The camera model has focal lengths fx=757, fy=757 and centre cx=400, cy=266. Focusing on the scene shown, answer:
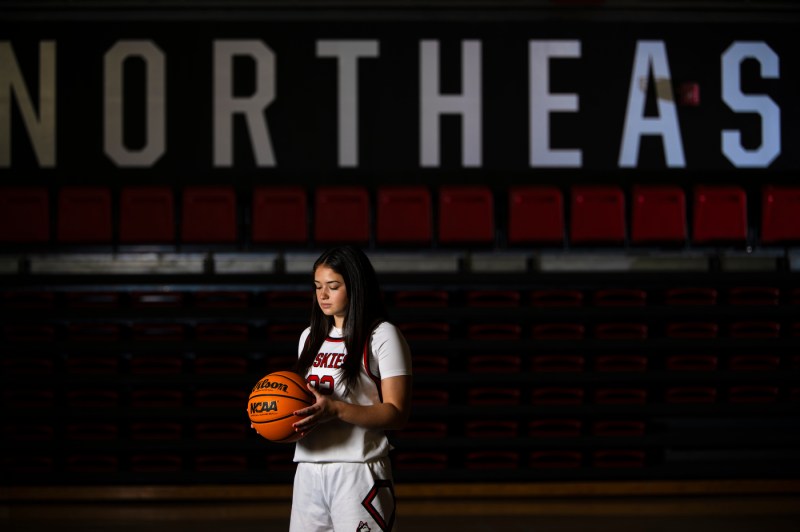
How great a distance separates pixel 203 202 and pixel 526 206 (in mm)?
2712

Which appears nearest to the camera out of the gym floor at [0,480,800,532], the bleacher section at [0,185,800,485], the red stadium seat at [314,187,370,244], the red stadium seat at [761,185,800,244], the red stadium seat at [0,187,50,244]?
the gym floor at [0,480,800,532]

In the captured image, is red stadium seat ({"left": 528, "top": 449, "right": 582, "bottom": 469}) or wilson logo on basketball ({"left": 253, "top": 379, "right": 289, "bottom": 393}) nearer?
wilson logo on basketball ({"left": 253, "top": 379, "right": 289, "bottom": 393})

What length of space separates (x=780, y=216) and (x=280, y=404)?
5.59 metres

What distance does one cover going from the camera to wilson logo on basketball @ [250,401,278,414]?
2.27 m

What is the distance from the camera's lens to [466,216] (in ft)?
20.8

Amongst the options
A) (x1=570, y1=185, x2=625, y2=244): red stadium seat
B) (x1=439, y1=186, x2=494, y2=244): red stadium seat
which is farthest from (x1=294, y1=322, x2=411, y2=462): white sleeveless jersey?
(x1=570, y1=185, x2=625, y2=244): red stadium seat

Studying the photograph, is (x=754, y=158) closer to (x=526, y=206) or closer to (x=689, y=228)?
(x=689, y=228)

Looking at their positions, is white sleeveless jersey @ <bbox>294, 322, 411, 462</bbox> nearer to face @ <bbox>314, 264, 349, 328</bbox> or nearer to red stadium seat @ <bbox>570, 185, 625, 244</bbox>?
face @ <bbox>314, 264, 349, 328</bbox>

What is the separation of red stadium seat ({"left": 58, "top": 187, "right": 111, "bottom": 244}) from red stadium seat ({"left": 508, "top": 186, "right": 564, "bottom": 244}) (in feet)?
11.0

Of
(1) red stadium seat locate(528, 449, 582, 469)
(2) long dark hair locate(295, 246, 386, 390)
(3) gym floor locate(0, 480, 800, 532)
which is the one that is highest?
(2) long dark hair locate(295, 246, 386, 390)

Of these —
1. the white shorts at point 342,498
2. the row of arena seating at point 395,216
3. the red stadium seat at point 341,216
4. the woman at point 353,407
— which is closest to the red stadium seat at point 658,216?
the row of arena seating at point 395,216

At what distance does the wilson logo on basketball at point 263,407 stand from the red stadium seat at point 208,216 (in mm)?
4075

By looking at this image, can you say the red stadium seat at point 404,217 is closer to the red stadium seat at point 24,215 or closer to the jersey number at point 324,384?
the red stadium seat at point 24,215

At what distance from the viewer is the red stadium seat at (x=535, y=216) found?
20.9 feet
